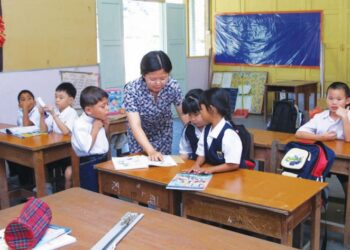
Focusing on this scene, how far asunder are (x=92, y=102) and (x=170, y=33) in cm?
467

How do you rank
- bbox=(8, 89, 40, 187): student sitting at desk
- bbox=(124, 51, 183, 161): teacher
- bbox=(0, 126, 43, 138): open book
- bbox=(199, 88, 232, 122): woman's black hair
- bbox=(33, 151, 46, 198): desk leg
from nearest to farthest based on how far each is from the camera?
bbox=(199, 88, 232, 122): woman's black hair, bbox=(124, 51, 183, 161): teacher, bbox=(33, 151, 46, 198): desk leg, bbox=(0, 126, 43, 138): open book, bbox=(8, 89, 40, 187): student sitting at desk

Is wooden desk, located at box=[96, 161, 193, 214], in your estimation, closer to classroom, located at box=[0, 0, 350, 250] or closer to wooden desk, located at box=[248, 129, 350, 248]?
classroom, located at box=[0, 0, 350, 250]

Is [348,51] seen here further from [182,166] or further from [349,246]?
[182,166]

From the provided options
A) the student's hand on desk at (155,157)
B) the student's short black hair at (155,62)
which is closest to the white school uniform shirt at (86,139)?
the student's hand on desk at (155,157)

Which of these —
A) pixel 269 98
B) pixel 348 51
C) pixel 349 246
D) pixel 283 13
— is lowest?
pixel 349 246

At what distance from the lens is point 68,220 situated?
170 centimetres

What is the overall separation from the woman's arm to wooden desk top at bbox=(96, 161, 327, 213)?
0.14 m

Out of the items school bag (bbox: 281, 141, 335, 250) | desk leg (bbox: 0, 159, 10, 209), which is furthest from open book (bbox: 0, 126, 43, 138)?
school bag (bbox: 281, 141, 335, 250)

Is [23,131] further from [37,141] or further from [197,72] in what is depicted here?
[197,72]

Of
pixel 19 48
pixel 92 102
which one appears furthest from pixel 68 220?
pixel 19 48

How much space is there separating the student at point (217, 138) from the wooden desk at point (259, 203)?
87mm

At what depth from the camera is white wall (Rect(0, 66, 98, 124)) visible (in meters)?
5.08

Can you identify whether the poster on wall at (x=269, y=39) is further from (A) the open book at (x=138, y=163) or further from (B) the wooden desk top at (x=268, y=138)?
(A) the open book at (x=138, y=163)

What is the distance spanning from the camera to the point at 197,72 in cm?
856
